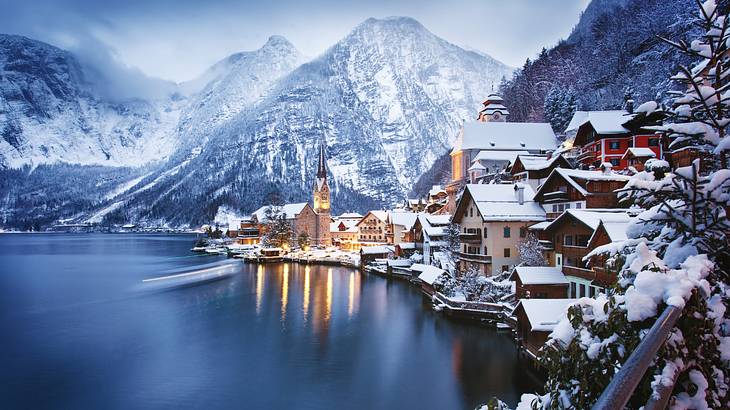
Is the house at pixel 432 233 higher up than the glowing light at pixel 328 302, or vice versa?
the house at pixel 432 233

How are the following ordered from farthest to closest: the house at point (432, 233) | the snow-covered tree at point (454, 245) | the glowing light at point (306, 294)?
the house at point (432, 233), the glowing light at point (306, 294), the snow-covered tree at point (454, 245)

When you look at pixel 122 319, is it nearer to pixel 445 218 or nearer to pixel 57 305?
pixel 57 305

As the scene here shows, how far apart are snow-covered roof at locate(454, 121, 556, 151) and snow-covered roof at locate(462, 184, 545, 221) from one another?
2547 centimetres

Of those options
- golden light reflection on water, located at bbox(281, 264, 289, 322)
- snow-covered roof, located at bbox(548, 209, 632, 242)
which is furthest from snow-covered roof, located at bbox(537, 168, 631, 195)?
golden light reflection on water, located at bbox(281, 264, 289, 322)

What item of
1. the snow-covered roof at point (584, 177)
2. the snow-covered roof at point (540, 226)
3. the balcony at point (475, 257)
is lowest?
the balcony at point (475, 257)

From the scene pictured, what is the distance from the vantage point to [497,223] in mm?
34156

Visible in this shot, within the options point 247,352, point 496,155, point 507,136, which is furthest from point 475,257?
point 507,136

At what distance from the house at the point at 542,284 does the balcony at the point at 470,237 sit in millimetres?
8407

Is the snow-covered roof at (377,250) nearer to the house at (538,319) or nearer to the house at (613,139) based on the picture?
the house at (613,139)

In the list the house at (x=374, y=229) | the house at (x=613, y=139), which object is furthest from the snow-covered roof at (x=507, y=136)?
the house at (x=374, y=229)

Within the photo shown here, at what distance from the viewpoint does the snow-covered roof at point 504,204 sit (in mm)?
33812

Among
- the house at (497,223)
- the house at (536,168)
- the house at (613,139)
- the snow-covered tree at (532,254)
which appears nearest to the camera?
the snow-covered tree at (532,254)

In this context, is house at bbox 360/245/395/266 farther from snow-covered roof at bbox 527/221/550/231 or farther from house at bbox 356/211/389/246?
snow-covered roof at bbox 527/221/550/231

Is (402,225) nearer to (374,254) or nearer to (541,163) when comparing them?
(374,254)
